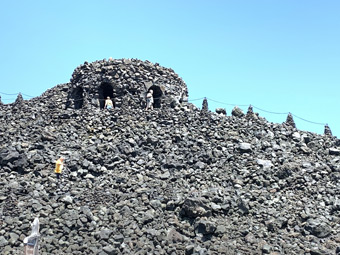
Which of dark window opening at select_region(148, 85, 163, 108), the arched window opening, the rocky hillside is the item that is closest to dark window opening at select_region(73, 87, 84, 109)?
the arched window opening

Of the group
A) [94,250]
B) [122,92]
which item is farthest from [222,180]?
[122,92]

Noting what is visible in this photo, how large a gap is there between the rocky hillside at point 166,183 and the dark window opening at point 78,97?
9.72ft

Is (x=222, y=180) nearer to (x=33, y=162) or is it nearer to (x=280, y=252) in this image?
(x=280, y=252)

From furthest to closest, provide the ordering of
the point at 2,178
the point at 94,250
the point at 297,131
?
the point at 297,131 < the point at 2,178 < the point at 94,250

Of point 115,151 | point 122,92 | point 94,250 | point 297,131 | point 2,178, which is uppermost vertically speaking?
point 122,92

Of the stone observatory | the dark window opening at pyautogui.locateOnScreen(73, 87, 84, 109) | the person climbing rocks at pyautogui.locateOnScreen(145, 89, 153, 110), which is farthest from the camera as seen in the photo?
the dark window opening at pyautogui.locateOnScreen(73, 87, 84, 109)

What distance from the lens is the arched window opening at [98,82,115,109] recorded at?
34094 millimetres

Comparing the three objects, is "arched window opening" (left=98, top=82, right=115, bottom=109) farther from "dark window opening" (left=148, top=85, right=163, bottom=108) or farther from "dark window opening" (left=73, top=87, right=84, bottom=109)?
"dark window opening" (left=148, top=85, right=163, bottom=108)

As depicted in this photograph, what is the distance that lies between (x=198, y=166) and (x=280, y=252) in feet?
22.8

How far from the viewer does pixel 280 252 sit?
19719 millimetres

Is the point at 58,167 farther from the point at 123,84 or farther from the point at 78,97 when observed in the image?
the point at 78,97

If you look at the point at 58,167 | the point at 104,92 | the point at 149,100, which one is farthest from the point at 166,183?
the point at 104,92

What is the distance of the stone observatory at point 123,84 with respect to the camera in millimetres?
33344

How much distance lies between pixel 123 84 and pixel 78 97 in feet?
12.5
